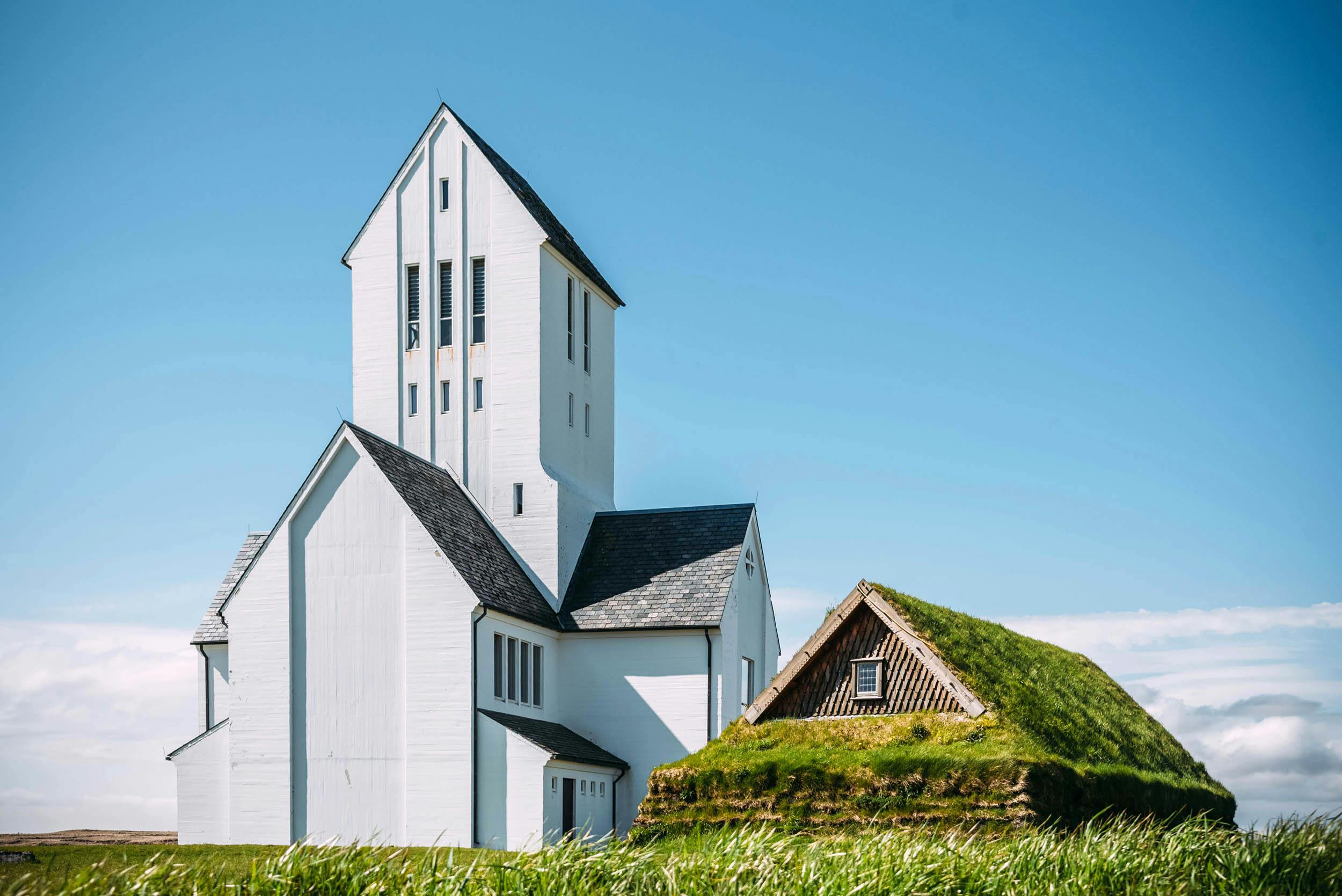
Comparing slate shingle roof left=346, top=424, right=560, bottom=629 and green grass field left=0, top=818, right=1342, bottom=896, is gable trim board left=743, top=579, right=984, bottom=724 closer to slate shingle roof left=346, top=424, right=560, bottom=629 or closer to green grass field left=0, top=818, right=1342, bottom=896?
green grass field left=0, top=818, right=1342, bottom=896

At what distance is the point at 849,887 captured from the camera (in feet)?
58.0

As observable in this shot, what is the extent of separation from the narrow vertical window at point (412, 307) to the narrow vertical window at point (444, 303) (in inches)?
29.6

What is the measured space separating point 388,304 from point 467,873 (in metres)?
26.8

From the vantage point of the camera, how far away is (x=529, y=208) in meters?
39.8

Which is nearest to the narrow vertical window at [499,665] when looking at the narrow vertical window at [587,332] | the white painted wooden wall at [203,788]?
the white painted wooden wall at [203,788]

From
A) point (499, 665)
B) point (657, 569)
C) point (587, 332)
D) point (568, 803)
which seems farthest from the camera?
point (587, 332)

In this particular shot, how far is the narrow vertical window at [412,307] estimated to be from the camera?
134 ft

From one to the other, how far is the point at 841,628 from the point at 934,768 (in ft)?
12.8

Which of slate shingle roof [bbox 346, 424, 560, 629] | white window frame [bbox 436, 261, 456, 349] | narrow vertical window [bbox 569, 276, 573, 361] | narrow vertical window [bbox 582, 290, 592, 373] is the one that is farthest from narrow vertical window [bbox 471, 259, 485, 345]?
slate shingle roof [bbox 346, 424, 560, 629]

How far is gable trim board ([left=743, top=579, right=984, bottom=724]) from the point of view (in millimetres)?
23969

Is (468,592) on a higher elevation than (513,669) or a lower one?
higher

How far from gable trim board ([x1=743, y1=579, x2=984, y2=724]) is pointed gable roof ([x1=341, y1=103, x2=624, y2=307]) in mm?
18227

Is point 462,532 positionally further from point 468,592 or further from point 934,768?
point 934,768

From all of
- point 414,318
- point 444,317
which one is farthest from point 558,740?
point 414,318
